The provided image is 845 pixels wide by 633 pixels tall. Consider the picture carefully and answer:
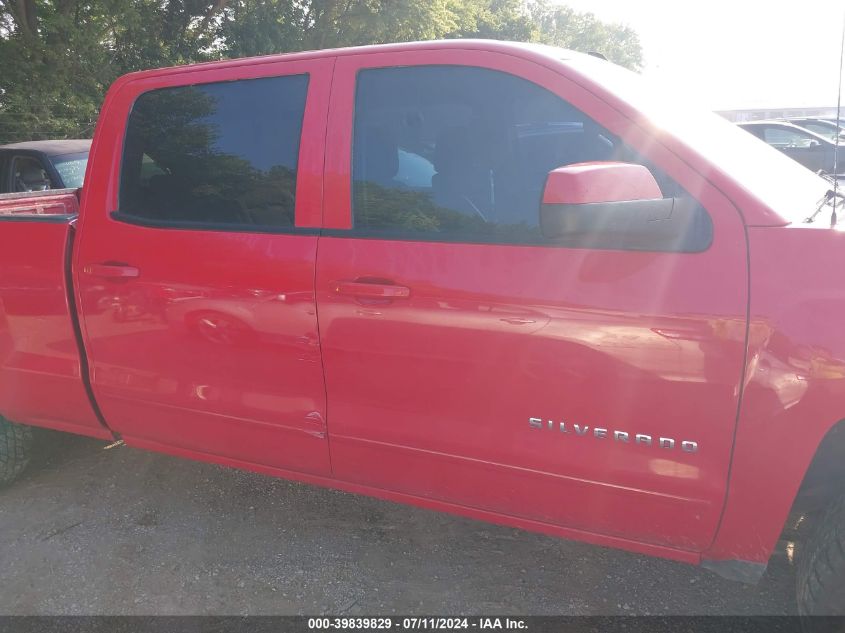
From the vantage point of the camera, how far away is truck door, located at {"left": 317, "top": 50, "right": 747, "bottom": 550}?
6.11 feet

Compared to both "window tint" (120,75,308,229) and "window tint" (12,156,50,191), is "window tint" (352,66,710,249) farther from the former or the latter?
"window tint" (12,156,50,191)

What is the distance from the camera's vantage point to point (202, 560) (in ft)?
9.12

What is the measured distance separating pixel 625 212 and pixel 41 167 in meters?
6.47

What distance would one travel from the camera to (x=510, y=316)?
2.03m

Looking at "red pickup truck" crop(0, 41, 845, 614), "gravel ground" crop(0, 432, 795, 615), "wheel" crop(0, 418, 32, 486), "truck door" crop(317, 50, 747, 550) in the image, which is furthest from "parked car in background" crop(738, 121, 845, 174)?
"wheel" crop(0, 418, 32, 486)

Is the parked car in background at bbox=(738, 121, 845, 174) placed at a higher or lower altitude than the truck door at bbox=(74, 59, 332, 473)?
lower

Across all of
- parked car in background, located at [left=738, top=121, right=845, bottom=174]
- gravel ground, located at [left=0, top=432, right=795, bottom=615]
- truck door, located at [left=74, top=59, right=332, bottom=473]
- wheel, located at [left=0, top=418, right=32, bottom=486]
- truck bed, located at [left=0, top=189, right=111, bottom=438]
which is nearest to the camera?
truck door, located at [left=74, top=59, right=332, bottom=473]

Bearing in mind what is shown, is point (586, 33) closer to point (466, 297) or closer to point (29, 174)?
point (29, 174)

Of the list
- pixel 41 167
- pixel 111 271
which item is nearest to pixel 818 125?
pixel 41 167

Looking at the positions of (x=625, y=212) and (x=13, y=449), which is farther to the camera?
(x=13, y=449)

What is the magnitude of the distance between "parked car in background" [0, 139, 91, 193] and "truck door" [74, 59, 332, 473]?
4340 millimetres

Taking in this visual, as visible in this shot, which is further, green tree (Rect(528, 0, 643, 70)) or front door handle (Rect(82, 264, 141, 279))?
green tree (Rect(528, 0, 643, 70))

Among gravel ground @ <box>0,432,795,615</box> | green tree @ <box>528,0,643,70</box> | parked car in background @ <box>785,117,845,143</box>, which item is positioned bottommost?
gravel ground @ <box>0,432,795,615</box>

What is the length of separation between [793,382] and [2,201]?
3.65 m
